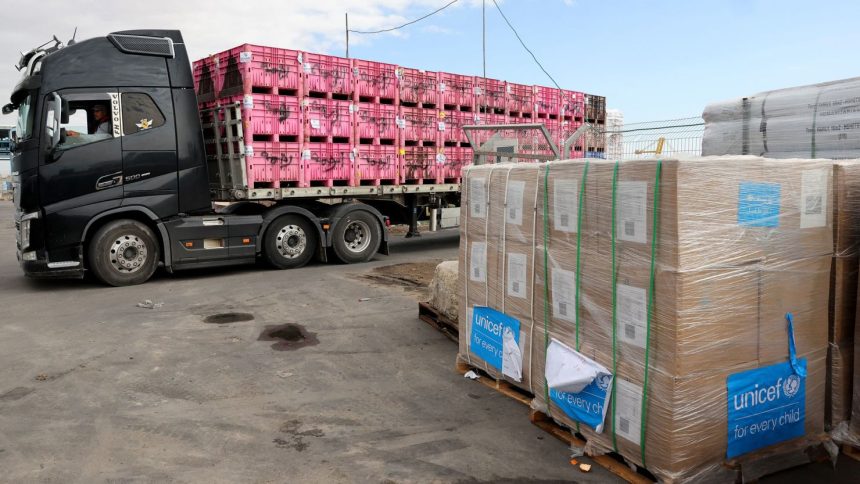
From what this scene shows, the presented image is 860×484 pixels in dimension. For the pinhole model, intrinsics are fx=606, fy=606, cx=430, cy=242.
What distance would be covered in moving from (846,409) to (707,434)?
120 centimetres

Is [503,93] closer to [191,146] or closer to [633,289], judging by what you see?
[191,146]

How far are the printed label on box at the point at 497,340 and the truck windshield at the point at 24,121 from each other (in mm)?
7281

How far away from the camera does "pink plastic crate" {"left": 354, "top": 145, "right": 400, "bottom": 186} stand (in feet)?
36.1

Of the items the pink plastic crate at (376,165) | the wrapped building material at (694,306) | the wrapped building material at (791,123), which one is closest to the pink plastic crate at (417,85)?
the pink plastic crate at (376,165)

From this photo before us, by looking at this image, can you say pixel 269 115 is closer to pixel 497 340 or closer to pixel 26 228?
pixel 26 228

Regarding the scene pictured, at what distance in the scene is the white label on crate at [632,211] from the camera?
321 centimetres

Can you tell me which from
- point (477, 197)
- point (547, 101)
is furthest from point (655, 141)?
point (477, 197)

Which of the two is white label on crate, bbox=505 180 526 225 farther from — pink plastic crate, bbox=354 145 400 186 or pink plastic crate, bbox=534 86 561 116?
pink plastic crate, bbox=534 86 561 116

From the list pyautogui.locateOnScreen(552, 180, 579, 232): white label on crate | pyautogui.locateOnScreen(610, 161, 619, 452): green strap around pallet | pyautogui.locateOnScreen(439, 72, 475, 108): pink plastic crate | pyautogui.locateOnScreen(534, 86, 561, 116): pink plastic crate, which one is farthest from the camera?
pyautogui.locateOnScreen(534, 86, 561, 116): pink plastic crate

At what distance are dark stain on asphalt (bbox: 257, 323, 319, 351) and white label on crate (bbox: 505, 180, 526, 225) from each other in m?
2.69

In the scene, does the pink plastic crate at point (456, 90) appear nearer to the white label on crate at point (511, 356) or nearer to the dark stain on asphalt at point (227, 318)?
the dark stain on asphalt at point (227, 318)

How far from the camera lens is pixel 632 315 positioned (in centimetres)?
330

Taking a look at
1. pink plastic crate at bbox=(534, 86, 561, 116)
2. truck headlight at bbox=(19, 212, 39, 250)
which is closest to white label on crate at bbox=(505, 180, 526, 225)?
truck headlight at bbox=(19, 212, 39, 250)

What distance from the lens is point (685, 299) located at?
302 cm
